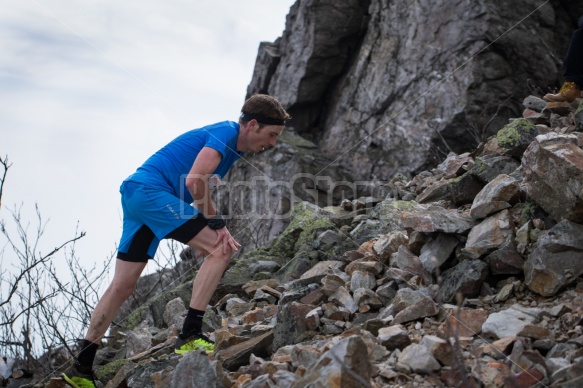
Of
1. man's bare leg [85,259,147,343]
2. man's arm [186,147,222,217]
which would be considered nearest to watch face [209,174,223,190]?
man's arm [186,147,222,217]

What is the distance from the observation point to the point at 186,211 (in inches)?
206

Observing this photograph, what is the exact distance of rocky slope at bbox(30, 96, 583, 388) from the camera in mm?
3750

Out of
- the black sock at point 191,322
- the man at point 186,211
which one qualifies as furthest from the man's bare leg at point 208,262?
the black sock at point 191,322

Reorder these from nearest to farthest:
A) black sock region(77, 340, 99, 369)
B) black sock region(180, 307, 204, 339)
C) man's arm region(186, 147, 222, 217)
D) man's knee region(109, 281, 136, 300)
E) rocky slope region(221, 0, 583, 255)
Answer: man's arm region(186, 147, 222, 217), black sock region(180, 307, 204, 339), black sock region(77, 340, 99, 369), man's knee region(109, 281, 136, 300), rocky slope region(221, 0, 583, 255)

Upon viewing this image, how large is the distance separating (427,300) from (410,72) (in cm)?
1244

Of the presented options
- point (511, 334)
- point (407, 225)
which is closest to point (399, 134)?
point (407, 225)

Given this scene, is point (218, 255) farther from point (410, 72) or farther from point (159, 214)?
point (410, 72)

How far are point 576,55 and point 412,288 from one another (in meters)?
4.23

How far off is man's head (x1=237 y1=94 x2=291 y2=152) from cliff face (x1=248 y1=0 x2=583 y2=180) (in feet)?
26.9

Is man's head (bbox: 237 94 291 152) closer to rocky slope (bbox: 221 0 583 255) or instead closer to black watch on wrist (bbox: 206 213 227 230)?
black watch on wrist (bbox: 206 213 227 230)

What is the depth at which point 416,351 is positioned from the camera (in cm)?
389

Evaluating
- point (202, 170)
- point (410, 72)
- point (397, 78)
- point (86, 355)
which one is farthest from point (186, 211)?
point (397, 78)

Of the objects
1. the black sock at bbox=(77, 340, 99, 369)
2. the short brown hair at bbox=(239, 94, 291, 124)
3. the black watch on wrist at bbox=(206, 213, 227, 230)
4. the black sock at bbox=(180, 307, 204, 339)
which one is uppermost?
the short brown hair at bbox=(239, 94, 291, 124)

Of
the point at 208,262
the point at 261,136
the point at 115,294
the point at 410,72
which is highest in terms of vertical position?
the point at 410,72
